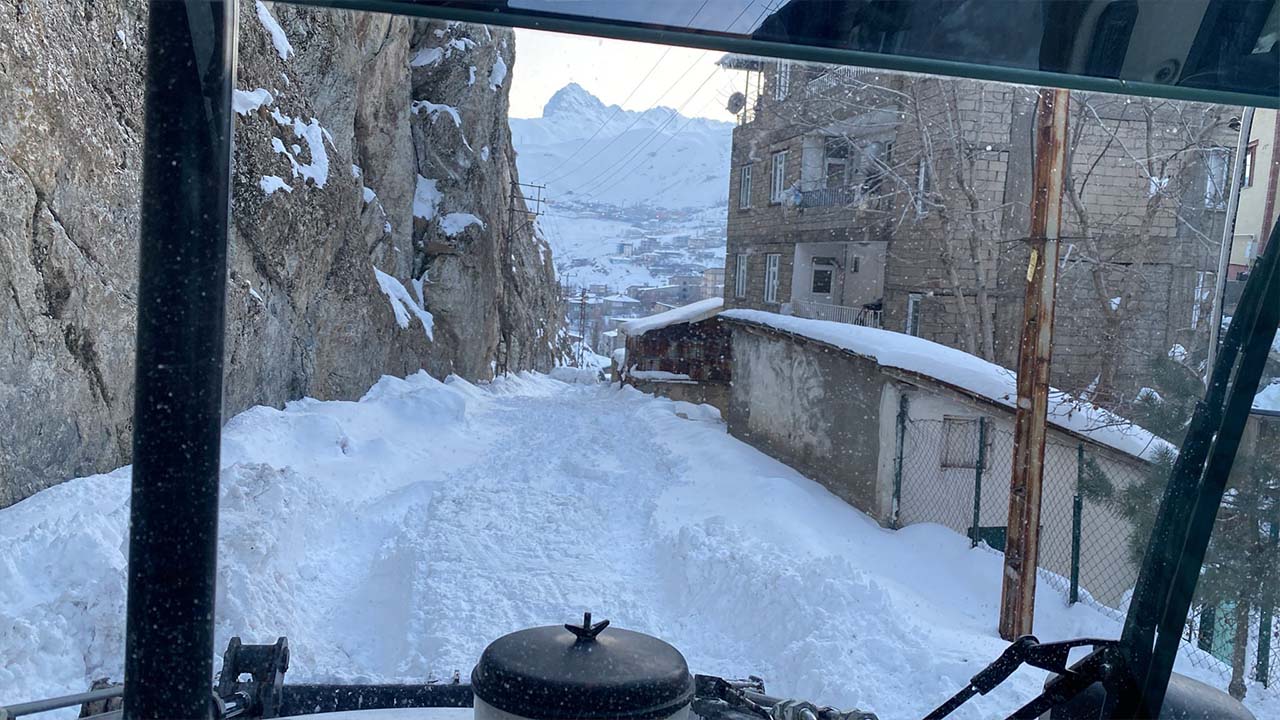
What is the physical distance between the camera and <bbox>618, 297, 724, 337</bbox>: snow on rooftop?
30703 mm

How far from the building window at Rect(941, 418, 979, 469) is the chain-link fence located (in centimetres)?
1

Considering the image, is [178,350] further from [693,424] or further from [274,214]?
[693,424]

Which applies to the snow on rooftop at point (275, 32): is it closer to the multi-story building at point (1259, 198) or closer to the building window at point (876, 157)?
the building window at point (876, 157)

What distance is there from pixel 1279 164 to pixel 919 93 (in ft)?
60.2

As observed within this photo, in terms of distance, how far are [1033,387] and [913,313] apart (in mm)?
13985

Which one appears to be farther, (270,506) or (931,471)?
(931,471)

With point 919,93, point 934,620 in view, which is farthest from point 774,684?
point 919,93

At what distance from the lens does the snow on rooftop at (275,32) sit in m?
15.0

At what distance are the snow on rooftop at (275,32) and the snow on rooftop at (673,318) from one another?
1627 centimetres

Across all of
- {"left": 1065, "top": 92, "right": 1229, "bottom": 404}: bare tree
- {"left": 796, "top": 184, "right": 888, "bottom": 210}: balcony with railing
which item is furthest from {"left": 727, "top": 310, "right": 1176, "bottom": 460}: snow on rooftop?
{"left": 796, "top": 184, "right": 888, "bottom": 210}: balcony with railing

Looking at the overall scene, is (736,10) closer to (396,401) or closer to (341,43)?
(396,401)

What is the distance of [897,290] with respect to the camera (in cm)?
2166

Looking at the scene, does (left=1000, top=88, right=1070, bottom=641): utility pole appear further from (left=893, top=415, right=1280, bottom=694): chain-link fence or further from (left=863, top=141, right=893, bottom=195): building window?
(left=863, top=141, right=893, bottom=195): building window

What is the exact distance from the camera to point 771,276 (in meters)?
27.0
